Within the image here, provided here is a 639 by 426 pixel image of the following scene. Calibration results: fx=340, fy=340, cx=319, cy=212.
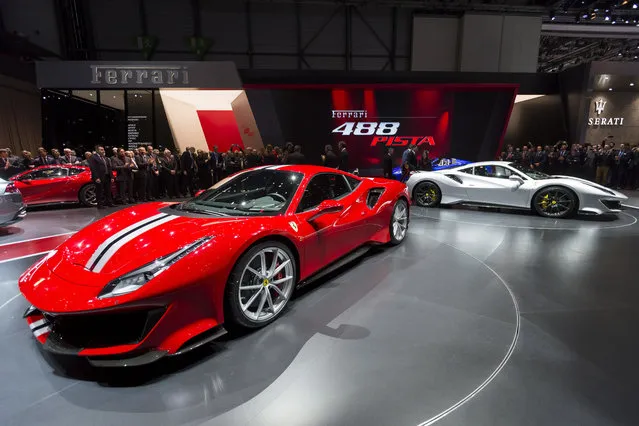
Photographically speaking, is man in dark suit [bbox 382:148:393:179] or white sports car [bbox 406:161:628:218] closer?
white sports car [bbox 406:161:628:218]

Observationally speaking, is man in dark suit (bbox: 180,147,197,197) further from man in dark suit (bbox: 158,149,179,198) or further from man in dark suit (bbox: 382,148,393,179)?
man in dark suit (bbox: 382,148,393,179)

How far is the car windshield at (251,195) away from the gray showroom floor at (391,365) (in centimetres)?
83

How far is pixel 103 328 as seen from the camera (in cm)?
183

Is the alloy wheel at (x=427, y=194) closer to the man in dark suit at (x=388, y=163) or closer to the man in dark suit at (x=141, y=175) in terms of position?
the man in dark suit at (x=388, y=163)

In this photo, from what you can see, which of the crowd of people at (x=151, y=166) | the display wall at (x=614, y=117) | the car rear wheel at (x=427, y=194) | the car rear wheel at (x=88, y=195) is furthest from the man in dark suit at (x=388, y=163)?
the display wall at (x=614, y=117)

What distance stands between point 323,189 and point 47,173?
7.20 metres

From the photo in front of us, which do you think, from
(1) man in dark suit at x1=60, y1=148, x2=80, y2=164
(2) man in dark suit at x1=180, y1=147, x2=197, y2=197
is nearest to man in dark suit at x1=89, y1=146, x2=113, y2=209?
(1) man in dark suit at x1=60, y1=148, x2=80, y2=164

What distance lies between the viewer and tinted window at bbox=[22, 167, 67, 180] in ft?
23.7

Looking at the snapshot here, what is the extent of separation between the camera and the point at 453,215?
20.7 feet

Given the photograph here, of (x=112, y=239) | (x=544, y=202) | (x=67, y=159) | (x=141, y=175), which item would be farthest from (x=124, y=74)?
(x=544, y=202)

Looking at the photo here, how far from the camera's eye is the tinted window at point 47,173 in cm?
722

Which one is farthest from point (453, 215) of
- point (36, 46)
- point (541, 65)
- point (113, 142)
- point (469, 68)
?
point (541, 65)

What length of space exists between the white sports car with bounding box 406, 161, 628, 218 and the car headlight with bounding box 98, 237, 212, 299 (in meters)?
5.91

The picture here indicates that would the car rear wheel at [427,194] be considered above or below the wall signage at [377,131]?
below
